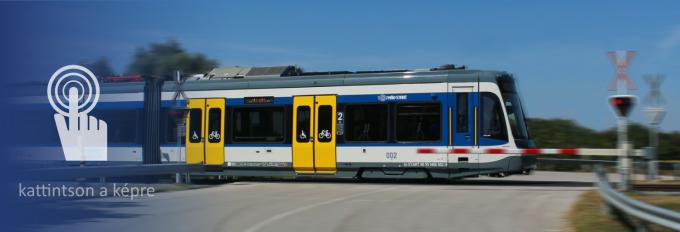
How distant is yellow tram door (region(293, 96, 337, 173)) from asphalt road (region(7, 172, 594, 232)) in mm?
1649

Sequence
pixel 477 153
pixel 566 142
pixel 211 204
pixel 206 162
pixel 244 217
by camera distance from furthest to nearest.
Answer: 1. pixel 566 142
2. pixel 206 162
3. pixel 477 153
4. pixel 211 204
5. pixel 244 217

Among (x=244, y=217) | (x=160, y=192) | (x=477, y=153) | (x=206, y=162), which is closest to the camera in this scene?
(x=160, y=192)

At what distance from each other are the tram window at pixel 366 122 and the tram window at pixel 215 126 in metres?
3.65

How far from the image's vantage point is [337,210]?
1000 cm

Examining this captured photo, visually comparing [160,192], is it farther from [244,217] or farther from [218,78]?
[218,78]

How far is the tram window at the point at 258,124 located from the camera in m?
16.5

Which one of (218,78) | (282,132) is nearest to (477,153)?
(282,132)

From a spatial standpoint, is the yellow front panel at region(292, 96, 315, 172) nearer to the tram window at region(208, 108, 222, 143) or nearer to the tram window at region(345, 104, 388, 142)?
the tram window at region(345, 104, 388, 142)

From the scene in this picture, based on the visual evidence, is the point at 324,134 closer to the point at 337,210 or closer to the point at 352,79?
the point at 352,79

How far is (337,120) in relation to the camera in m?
16.0

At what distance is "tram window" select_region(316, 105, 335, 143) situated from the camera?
15992 mm

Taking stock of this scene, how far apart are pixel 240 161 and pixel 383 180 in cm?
406

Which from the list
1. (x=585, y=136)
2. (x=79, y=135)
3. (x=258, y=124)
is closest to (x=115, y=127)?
(x=79, y=135)

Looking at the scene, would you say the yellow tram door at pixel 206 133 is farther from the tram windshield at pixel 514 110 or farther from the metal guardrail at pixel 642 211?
the metal guardrail at pixel 642 211
